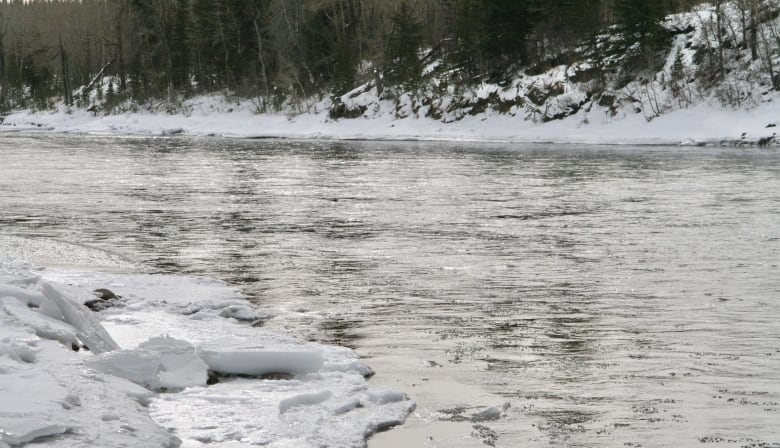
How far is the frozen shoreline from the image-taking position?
121ft

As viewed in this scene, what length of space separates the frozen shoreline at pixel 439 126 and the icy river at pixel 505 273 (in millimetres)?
11739

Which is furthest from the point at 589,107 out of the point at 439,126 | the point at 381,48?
the point at 381,48

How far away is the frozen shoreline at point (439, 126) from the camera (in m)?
36.8

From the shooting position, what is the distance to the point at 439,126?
151ft

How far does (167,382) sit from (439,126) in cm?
4031

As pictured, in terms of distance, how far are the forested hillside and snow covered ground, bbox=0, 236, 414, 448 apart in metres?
35.9

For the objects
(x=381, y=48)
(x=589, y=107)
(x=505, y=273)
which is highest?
(x=381, y=48)

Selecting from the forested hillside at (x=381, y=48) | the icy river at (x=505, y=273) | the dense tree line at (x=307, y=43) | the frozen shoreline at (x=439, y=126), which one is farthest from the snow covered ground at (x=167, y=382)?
the dense tree line at (x=307, y=43)

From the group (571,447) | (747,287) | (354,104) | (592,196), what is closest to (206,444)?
(571,447)

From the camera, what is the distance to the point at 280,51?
6234 cm

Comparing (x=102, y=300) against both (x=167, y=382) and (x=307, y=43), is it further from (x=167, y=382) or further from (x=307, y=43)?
(x=307, y=43)

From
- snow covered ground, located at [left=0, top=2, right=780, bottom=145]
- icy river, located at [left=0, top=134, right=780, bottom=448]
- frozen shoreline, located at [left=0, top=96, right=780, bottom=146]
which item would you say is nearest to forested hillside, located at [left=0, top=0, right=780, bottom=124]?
snow covered ground, located at [left=0, top=2, right=780, bottom=145]

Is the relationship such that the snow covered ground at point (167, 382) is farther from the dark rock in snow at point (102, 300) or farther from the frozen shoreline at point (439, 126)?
the frozen shoreline at point (439, 126)

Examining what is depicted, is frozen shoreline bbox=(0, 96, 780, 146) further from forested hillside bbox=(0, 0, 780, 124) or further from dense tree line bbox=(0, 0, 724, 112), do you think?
dense tree line bbox=(0, 0, 724, 112)
